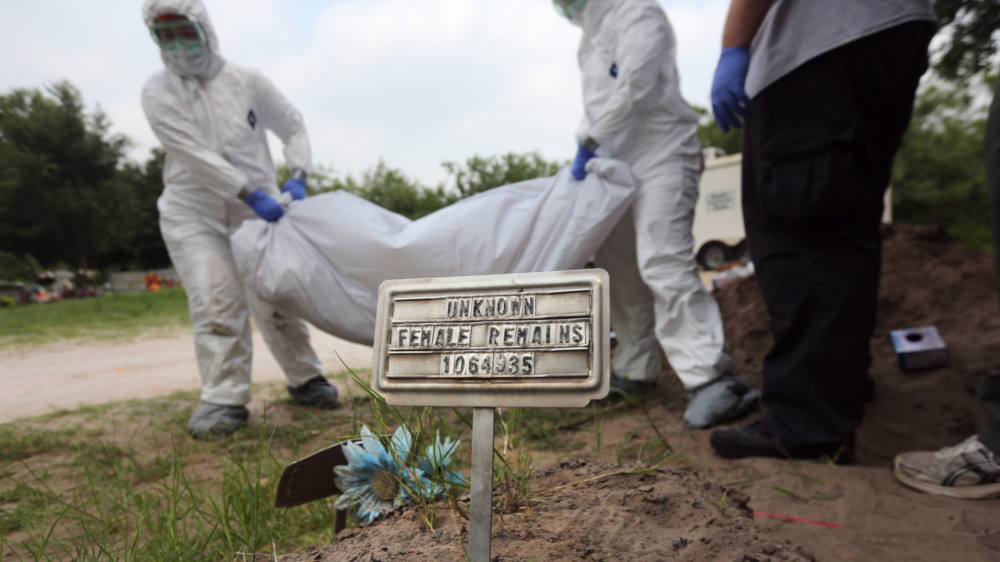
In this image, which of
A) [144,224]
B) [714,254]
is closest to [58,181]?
[144,224]

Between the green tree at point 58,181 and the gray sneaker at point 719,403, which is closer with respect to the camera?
the gray sneaker at point 719,403

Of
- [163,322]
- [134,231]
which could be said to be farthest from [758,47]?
[134,231]

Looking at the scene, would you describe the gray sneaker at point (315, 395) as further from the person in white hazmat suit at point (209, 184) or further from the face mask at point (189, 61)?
the face mask at point (189, 61)

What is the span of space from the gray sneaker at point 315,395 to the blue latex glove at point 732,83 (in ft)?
7.55

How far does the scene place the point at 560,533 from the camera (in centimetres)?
95

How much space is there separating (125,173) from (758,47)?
890 inches

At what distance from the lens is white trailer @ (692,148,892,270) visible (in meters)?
Result: 11.9

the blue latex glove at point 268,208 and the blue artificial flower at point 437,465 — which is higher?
the blue latex glove at point 268,208

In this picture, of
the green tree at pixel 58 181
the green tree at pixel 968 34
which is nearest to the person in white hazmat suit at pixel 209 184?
the green tree at pixel 968 34

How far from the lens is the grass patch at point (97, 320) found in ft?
21.7

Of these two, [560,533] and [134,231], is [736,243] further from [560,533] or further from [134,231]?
[134,231]

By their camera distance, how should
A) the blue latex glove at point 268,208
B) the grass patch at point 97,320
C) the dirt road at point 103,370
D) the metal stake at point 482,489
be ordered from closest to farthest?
the metal stake at point 482,489 < the blue latex glove at point 268,208 < the dirt road at point 103,370 < the grass patch at point 97,320

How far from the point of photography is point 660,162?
241 centimetres

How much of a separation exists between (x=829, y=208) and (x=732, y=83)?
0.51 m
